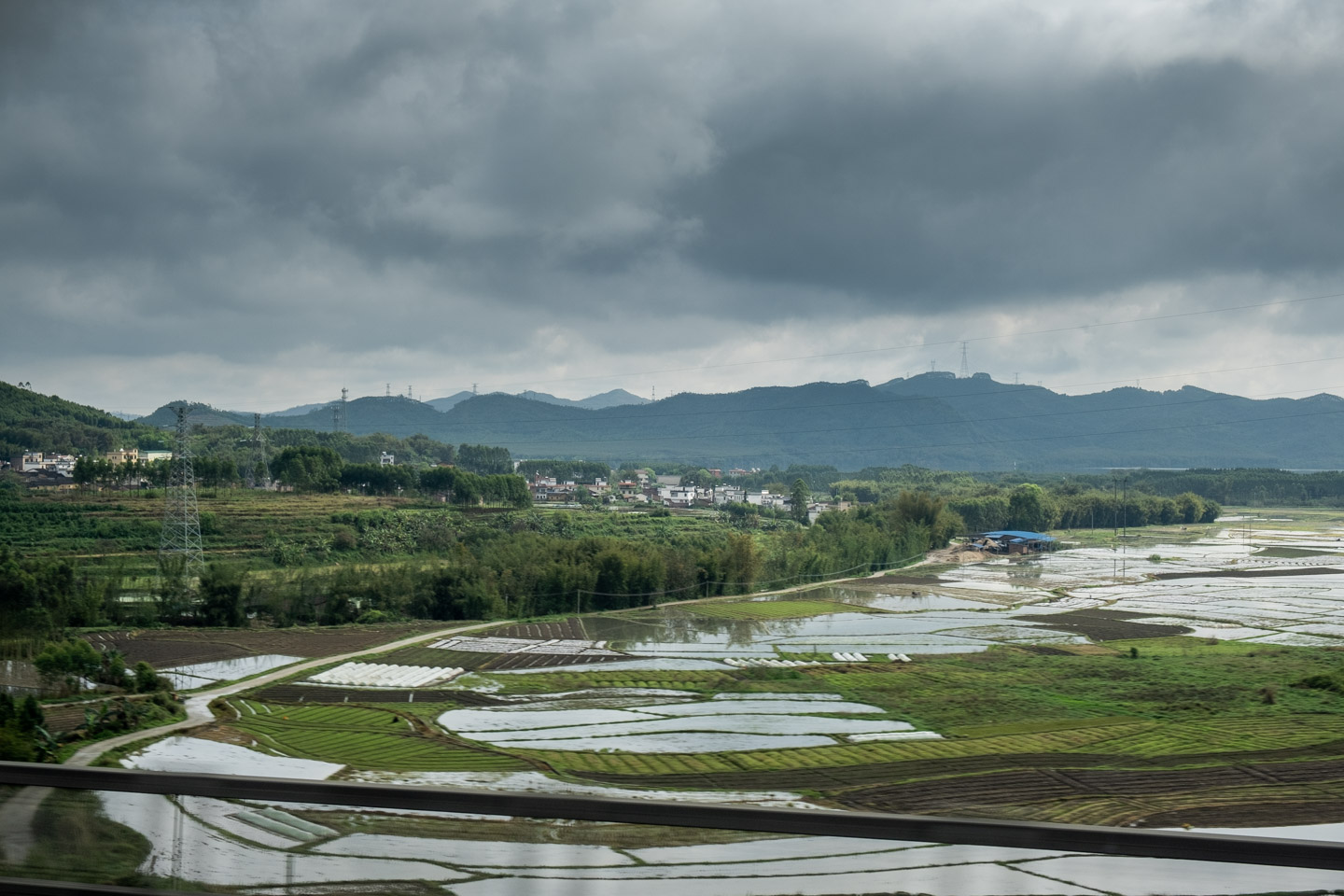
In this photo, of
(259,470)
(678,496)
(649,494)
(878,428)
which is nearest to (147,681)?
(259,470)

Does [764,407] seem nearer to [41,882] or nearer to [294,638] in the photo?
[294,638]

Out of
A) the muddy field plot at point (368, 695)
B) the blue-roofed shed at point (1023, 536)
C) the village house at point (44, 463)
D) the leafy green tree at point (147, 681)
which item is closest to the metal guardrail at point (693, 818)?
the muddy field plot at point (368, 695)

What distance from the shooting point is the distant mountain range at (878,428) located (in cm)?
12662

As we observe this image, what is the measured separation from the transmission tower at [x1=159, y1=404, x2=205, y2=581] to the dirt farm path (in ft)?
24.6

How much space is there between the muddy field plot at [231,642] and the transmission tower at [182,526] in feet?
11.9

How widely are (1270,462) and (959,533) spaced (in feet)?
285

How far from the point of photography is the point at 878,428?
6260 inches

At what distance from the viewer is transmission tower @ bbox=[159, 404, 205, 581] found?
28.0 metres

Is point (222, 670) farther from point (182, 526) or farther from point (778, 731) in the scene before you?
point (182, 526)

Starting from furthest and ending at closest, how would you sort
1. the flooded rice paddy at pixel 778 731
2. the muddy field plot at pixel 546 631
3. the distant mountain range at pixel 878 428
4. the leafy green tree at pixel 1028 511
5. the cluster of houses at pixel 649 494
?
the distant mountain range at pixel 878 428 < the cluster of houses at pixel 649 494 < the leafy green tree at pixel 1028 511 < the muddy field plot at pixel 546 631 < the flooded rice paddy at pixel 778 731

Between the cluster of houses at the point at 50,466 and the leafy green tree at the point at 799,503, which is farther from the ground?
the cluster of houses at the point at 50,466

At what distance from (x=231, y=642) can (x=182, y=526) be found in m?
9.14

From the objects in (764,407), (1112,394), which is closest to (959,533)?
(764,407)

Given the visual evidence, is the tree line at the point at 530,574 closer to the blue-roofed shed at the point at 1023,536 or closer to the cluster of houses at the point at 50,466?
the blue-roofed shed at the point at 1023,536
